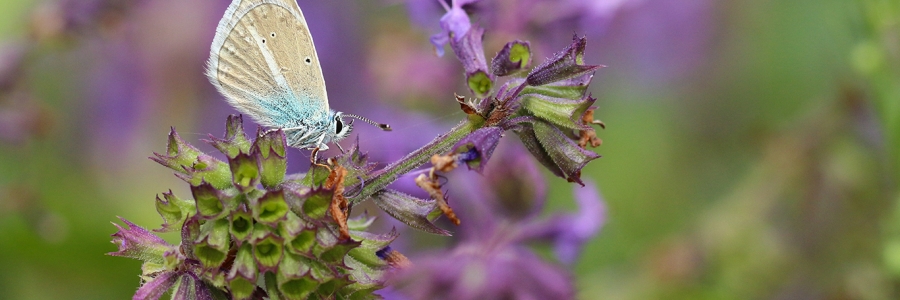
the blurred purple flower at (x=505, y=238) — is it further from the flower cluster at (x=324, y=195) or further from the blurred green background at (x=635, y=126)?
the flower cluster at (x=324, y=195)

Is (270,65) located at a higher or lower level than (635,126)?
lower

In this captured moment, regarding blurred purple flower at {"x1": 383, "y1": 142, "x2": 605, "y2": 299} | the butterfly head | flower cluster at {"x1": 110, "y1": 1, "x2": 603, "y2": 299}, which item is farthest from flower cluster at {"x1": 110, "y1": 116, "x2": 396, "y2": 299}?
blurred purple flower at {"x1": 383, "y1": 142, "x2": 605, "y2": 299}

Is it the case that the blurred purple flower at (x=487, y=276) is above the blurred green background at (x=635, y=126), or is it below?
below

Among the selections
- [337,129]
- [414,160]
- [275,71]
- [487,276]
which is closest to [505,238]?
[487,276]

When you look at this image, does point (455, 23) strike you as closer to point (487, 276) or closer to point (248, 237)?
point (248, 237)

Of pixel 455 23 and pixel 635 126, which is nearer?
pixel 455 23

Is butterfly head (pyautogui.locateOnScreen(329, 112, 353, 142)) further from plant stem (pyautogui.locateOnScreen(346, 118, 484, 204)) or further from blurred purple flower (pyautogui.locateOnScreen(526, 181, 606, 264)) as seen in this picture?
blurred purple flower (pyautogui.locateOnScreen(526, 181, 606, 264))

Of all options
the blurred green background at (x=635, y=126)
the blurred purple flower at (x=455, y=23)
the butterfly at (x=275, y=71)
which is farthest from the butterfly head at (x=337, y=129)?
the blurred green background at (x=635, y=126)
